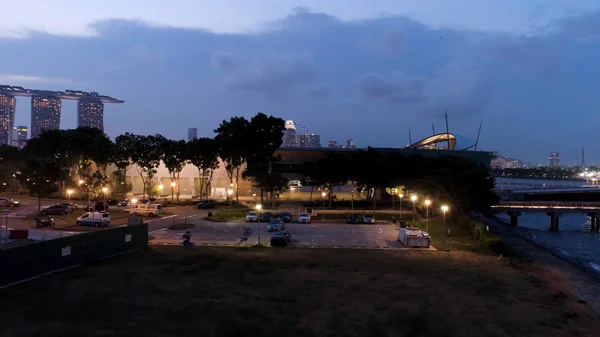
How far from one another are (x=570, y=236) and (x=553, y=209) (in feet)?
35.3

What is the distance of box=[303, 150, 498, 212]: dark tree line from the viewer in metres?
55.4

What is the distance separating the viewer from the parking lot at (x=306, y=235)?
128 feet

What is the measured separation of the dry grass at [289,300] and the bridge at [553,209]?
54125mm

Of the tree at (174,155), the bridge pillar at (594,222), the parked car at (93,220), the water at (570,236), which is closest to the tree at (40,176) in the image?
the parked car at (93,220)

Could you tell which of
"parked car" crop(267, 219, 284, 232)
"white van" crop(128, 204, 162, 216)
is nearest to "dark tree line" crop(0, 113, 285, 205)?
"white van" crop(128, 204, 162, 216)

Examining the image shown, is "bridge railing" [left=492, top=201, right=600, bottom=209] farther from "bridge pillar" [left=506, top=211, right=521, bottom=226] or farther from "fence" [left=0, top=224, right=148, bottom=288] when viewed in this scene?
"fence" [left=0, top=224, right=148, bottom=288]

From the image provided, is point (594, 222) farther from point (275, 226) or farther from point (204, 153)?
point (204, 153)

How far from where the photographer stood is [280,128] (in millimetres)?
74625

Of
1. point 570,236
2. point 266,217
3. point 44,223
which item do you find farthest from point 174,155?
point 570,236

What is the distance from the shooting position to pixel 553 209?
77.5 m

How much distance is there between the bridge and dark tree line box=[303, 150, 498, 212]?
453 inches

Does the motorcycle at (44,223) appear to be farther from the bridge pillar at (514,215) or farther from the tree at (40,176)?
A: the bridge pillar at (514,215)

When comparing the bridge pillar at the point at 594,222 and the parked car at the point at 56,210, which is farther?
the bridge pillar at the point at 594,222

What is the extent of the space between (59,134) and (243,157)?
33074 millimetres
